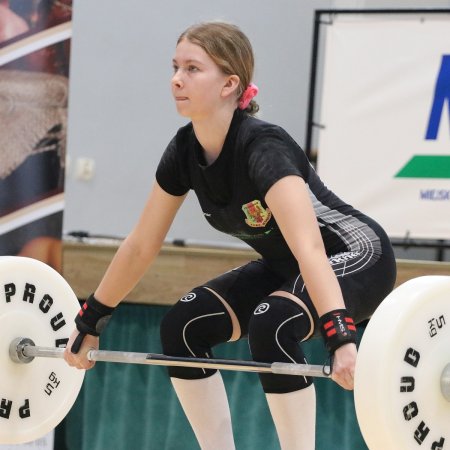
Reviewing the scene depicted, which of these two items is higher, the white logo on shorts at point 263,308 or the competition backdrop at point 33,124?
the competition backdrop at point 33,124

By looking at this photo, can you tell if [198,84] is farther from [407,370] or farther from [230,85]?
[407,370]

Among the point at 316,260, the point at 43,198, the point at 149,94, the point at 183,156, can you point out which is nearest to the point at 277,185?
the point at 316,260

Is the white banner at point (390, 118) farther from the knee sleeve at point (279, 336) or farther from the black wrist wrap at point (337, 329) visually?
the black wrist wrap at point (337, 329)

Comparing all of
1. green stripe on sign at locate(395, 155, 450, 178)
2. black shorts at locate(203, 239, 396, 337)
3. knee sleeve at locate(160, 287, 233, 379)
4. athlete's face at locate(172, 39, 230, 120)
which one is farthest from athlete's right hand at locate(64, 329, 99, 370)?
green stripe on sign at locate(395, 155, 450, 178)

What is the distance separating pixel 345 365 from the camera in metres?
1.89

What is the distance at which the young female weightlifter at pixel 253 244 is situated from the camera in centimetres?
197

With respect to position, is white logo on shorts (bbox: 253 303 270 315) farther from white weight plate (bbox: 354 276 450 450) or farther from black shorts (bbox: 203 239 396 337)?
white weight plate (bbox: 354 276 450 450)

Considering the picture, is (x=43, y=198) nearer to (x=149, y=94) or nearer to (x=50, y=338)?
(x=50, y=338)

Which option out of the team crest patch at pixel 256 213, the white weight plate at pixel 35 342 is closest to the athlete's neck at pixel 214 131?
the team crest patch at pixel 256 213

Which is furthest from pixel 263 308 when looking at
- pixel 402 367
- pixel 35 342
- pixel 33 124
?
pixel 33 124

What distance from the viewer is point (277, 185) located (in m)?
1.99

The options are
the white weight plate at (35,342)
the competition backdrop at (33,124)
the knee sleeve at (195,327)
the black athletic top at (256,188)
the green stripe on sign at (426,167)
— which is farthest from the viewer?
the green stripe on sign at (426,167)

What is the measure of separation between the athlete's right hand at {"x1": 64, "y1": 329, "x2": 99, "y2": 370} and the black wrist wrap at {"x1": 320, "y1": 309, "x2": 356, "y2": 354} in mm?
674

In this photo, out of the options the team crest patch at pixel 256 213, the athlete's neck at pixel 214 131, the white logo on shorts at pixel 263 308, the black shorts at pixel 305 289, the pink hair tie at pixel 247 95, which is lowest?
the white logo on shorts at pixel 263 308
